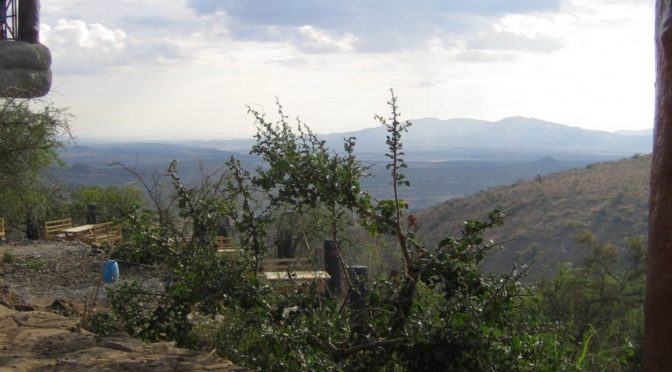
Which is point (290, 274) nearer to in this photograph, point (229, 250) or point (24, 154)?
point (229, 250)

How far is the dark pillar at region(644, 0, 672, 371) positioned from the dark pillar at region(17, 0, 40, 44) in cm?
665

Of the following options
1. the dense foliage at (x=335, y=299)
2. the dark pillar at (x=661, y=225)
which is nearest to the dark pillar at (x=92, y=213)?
the dense foliage at (x=335, y=299)

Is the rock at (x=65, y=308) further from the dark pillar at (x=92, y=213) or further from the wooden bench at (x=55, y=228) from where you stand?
the dark pillar at (x=92, y=213)

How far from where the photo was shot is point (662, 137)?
1.84 metres

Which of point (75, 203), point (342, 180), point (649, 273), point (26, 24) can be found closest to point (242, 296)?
point (342, 180)

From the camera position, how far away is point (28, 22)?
7277 mm

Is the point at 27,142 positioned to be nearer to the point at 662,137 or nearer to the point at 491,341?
the point at 491,341

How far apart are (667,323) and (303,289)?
2.84 meters

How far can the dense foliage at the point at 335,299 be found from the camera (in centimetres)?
364

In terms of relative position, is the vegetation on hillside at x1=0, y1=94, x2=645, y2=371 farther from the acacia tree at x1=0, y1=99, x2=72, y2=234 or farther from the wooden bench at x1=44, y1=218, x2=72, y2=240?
the wooden bench at x1=44, y1=218, x2=72, y2=240

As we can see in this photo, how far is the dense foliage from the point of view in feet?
11.9

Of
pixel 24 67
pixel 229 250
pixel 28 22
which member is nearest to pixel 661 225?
pixel 229 250

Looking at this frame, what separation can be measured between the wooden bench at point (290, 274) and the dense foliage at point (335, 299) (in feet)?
0.83

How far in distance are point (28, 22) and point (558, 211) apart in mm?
29212
